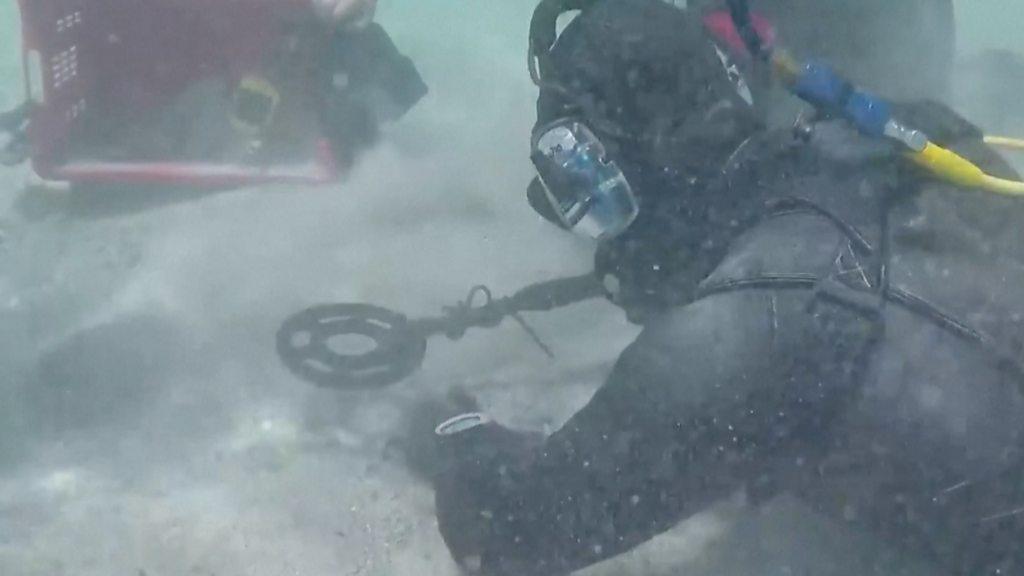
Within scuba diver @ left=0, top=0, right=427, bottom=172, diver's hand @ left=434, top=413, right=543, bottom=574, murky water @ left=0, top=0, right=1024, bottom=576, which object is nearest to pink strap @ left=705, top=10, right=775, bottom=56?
diver's hand @ left=434, top=413, right=543, bottom=574

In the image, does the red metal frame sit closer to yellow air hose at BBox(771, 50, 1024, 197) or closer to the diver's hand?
the diver's hand

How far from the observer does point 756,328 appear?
206 cm

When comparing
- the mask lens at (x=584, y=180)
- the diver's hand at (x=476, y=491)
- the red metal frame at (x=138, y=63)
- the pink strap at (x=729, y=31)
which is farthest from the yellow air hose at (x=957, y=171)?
the red metal frame at (x=138, y=63)

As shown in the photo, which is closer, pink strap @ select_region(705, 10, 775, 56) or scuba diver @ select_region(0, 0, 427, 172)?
pink strap @ select_region(705, 10, 775, 56)

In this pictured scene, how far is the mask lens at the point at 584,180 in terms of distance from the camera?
93.5 inches

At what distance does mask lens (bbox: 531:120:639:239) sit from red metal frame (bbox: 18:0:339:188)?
3227 millimetres

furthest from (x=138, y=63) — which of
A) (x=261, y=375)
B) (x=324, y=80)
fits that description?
(x=261, y=375)

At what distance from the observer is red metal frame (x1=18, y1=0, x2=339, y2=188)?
512 centimetres

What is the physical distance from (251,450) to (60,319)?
5.08 ft

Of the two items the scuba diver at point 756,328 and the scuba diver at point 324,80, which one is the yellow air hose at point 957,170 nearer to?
the scuba diver at point 756,328

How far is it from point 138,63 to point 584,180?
402 cm

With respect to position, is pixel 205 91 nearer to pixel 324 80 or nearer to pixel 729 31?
pixel 324 80

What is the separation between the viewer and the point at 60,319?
166 inches

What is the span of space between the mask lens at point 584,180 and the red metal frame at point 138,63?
10.6 feet
